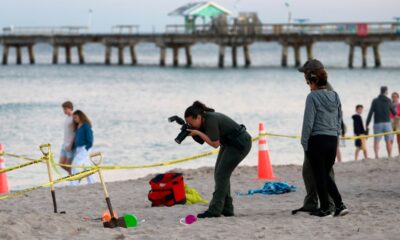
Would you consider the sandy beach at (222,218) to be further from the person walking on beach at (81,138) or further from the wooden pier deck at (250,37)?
the wooden pier deck at (250,37)

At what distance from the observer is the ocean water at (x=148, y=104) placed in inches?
938

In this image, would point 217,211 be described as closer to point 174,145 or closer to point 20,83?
point 174,145

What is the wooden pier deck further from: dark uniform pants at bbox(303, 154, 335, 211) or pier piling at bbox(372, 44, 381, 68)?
dark uniform pants at bbox(303, 154, 335, 211)

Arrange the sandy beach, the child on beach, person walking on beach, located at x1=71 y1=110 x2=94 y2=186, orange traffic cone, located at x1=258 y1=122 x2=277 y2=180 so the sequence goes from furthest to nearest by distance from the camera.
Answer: the child on beach < orange traffic cone, located at x1=258 y1=122 x2=277 y2=180 < person walking on beach, located at x1=71 y1=110 x2=94 y2=186 < the sandy beach

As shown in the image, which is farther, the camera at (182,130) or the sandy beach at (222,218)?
the camera at (182,130)

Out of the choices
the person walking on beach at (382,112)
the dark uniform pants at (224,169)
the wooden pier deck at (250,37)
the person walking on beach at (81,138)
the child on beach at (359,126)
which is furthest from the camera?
the wooden pier deck at (250,37)

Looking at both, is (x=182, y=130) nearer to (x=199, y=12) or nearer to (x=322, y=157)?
(x=322, y=157)

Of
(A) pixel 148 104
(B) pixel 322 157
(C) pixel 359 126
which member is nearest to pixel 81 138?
(B) pixel 322 157

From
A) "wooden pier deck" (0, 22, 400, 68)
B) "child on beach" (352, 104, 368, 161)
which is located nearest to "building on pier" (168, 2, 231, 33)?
"wooden pier deck" (0, 22, 400, 68)

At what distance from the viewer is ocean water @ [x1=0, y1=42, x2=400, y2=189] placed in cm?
2381

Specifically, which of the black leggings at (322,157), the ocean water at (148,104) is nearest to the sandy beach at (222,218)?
the black leggings at (322,157)

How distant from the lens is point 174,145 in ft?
85.4

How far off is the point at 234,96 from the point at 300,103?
5.96 m

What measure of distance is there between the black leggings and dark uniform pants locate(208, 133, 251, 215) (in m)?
0.68
